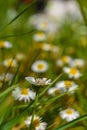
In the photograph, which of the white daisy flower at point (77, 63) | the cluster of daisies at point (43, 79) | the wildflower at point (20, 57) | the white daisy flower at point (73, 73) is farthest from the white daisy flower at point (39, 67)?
the wildflower at point (20, 57)

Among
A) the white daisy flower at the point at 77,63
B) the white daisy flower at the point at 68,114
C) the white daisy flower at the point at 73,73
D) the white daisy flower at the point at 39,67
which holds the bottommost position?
the white daisy flower at the point at 68,114

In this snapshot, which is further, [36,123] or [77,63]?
[77,63]

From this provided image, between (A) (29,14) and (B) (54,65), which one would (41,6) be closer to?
(A) (29,14)

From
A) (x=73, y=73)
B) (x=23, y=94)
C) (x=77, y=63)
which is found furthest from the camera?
(x=77, y=63)

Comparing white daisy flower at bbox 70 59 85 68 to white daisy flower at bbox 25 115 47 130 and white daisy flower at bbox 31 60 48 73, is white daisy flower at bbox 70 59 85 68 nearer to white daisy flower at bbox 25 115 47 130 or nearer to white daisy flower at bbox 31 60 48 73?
white daisy flower at bbox 31 60 48 73

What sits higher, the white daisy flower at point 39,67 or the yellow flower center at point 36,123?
the white daisy flower at point 39,67

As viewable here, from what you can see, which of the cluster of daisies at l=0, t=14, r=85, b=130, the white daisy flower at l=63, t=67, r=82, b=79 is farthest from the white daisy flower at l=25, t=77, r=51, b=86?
the white daisy flower at l=63, t=67, r=82, b=79

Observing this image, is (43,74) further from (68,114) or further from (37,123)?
(37,123)

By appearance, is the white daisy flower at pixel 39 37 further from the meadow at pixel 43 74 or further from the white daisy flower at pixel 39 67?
the white daisy flower at pixel 39 67

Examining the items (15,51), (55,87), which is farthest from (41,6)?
(55,87)

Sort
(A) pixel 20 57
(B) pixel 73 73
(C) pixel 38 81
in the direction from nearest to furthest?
(C) pixel 38 81
(B) pixel 73 73
(A) pixel 20 57

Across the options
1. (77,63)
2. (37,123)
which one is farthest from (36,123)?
(77,63)
